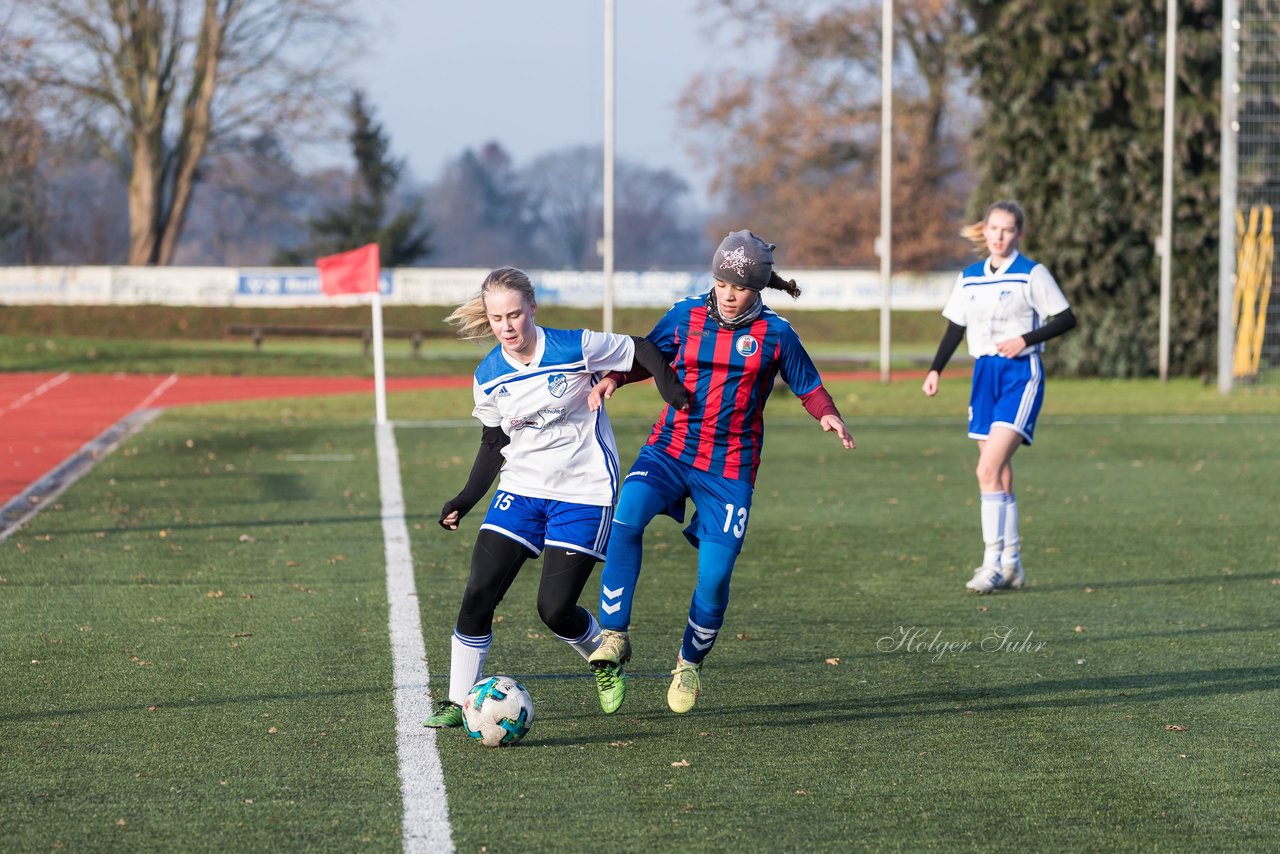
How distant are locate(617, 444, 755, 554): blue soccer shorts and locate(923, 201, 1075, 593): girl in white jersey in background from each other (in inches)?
124

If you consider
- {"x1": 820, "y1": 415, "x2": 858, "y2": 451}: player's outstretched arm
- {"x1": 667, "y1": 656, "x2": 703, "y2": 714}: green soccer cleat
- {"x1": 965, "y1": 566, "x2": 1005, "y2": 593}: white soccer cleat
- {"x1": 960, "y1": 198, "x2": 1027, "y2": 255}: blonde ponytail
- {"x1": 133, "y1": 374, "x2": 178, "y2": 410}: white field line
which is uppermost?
{"x1": 960, "y1": 198, "x2": 1027, "y2": 255}: blonde ponytail

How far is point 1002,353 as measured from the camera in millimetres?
8852

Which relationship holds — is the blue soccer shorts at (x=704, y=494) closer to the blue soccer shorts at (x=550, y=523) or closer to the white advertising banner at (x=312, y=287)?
the blue soccer shorts at (x=550, y=523)

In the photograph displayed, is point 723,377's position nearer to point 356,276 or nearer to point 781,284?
point 781,284

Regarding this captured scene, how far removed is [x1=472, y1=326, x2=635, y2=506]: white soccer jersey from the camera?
226 inches

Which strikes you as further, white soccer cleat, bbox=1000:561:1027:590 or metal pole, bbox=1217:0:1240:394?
metal pole, bbox=1217:0:1240:394

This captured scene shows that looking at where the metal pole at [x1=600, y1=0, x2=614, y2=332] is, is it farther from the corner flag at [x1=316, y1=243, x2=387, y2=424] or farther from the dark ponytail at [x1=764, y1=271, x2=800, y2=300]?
the dark ponytail at [x1=764, y1=271, x2=800, y2=300]

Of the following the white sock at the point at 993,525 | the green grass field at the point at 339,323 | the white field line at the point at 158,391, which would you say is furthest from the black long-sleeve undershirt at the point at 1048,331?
the green grass field at the point at 339,323

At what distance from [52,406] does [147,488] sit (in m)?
10.8

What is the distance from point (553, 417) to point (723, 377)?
716 mm

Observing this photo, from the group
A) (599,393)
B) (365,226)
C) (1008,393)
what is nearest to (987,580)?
(1008,393)

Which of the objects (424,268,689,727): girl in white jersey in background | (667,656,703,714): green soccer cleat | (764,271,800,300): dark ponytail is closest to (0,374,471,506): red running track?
(424,268,689,727): girl in white jersey in background

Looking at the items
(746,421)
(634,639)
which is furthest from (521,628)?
(746,421)

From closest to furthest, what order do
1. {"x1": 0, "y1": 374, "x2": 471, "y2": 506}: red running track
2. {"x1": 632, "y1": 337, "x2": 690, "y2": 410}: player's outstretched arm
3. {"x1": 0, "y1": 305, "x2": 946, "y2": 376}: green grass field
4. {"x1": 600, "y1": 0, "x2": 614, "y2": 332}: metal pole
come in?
{"x1": 632, "y1": 337, "x2": 690, "y2": 410}: player's outstretched arm → {"x1": 0, "y1": 374, "x2": 471, "y2": 506}: red running track → {"x1": 600, "y1": 0, "x2": 614, "y2": 332}: metal pole → {"x1": 0, "y1": 305, "x2": 946, "y2": 376}: green grass field
